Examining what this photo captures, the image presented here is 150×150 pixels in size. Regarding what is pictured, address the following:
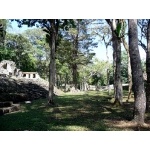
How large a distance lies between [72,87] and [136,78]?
41302 millimetres

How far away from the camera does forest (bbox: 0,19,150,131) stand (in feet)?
38.3

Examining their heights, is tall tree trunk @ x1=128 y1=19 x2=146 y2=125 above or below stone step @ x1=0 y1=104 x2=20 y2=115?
above

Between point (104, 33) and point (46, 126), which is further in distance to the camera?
point (104, 33)

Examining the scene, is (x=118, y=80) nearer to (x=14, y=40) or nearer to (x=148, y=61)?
(x=148, y=61)

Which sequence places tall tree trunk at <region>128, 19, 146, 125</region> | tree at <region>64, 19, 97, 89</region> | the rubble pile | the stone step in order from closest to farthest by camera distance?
tall tree trunk at <region>128, 19, 146, 125</region> < the stone step < the rubble pile < tree at <region>64, 19, 97, 89</region>

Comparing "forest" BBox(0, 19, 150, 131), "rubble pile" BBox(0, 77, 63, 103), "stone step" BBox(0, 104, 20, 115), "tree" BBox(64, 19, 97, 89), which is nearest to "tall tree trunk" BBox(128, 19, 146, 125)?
"forest" BBox(0, 19, 150, 131)

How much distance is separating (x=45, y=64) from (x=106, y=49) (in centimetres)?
3285

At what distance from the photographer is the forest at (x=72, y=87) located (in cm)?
1168

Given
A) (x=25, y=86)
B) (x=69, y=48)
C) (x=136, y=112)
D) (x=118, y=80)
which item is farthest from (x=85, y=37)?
(x=136, y=112)

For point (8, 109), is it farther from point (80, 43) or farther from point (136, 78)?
point (80, 43)

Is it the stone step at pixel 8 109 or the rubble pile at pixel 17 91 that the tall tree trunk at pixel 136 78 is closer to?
the stone step at pixel 8 109

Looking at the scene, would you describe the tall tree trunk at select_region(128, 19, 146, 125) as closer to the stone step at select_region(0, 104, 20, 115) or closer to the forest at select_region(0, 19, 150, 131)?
the forest at select_region(0, 19, 150, 131)

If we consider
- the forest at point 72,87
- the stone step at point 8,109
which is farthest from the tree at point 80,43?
the stone step at point 8,109

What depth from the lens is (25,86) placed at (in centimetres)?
3055
